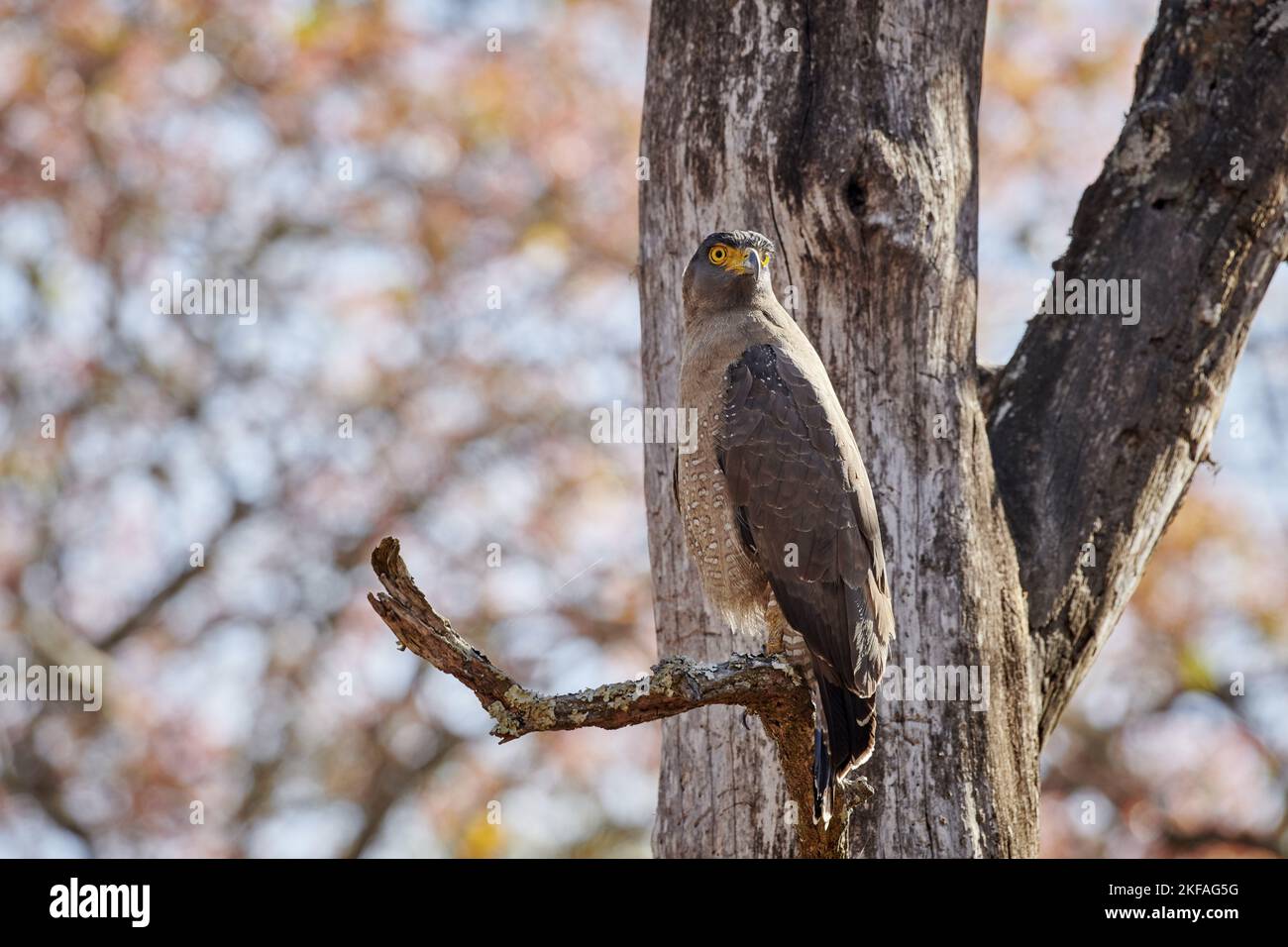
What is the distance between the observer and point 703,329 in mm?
4543

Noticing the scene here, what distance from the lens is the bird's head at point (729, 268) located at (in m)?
4.31

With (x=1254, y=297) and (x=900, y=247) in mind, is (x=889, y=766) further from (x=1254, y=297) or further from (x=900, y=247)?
(x=1254, y=297)

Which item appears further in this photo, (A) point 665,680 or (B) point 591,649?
(B) point 591,649

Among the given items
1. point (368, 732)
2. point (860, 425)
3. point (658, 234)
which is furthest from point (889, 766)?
point (368, 732)

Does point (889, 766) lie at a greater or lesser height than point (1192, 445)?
lesser

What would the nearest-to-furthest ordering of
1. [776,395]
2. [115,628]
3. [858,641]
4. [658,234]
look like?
[858,641] → [776,395] → [658,234] → [115,628]

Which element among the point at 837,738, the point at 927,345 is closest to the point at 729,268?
the point at 927,345

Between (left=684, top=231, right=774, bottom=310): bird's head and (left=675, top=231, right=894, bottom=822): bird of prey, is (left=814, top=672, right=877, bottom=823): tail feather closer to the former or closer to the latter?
(left=675, top=231, right=894, bottom=822): bird of prey

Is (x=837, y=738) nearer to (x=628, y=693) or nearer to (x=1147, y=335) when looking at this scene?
(x=628, y=693)

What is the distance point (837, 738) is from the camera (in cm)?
375

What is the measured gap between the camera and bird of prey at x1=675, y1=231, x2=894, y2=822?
3.87 meters

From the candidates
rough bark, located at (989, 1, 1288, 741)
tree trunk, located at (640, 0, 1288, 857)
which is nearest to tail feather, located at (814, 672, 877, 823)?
tree trunk, located at (640, 0, 1288, 857)

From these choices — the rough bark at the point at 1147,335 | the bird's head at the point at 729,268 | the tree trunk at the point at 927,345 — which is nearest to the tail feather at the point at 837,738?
the tree trunk at the point at 927,345

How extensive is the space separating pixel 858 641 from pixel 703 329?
1.19 meters
